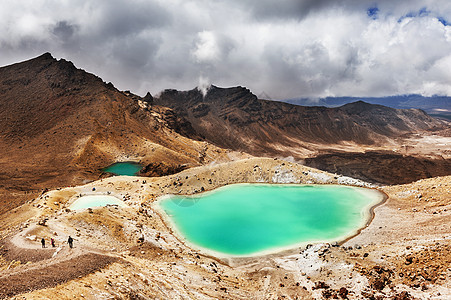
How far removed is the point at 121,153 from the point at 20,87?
218 ft

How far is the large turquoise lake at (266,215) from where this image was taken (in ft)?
93.7

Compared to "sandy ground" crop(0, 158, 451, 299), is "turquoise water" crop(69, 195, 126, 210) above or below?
above

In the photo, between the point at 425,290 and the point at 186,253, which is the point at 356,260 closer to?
the point at 425,290

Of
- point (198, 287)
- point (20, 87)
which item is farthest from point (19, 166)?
point (198, 287)

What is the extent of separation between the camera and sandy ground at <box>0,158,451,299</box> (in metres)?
14.5

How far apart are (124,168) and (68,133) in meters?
26.6

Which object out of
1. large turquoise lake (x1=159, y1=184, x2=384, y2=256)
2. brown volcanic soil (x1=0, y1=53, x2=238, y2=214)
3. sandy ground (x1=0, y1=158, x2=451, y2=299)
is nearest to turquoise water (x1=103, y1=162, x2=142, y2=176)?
brown volcanic soil (x1=0, y1=53, x2=238, y2=214)

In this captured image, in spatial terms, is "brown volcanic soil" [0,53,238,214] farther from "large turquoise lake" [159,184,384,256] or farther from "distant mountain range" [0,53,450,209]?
"large turquoise lake" [159,184,384,256]

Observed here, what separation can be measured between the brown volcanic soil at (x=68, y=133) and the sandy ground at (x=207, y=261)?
27890mm

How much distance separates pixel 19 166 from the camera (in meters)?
65.4

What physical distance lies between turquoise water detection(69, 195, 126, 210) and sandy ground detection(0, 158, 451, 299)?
256 cm

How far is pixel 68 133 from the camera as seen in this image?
8362cm

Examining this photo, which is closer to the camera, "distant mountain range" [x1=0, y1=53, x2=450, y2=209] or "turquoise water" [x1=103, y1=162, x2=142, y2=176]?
"distant mountain range" [x1=0, y1=53, x2=450, y2=209]

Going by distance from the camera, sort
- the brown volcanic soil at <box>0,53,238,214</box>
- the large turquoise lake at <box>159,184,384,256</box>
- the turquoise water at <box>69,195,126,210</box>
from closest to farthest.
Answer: the large turquoise lake at <box>159,184,384,256</box>
the turquoise water at <box>69,195,126,210</box>
the brown volcanic soil at <box>0,53,238,214</box>
